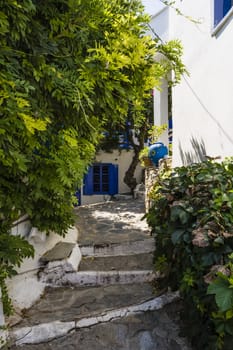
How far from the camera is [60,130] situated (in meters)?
2.87

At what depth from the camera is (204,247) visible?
6.97 feet

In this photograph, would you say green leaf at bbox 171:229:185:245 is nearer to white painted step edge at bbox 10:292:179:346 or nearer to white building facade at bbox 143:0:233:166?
white painted step edge at bbox 10:292:179:346

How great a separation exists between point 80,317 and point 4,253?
1.21 m

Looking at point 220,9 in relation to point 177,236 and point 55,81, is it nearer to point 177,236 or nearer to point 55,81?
point 55,81

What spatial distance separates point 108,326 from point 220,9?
16.2ft

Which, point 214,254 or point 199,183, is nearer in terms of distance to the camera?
point 214,254

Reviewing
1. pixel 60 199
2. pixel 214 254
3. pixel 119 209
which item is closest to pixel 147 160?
pixel 119 209

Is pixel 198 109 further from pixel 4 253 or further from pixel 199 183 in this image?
pixel 4 253

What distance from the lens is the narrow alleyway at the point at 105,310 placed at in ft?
9.12

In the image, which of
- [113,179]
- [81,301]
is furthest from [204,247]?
[113,179]

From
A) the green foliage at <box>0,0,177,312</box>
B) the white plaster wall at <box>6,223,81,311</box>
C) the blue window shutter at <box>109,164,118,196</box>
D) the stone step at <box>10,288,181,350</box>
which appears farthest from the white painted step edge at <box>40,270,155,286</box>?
the blue window shutter at <box>109,164,118,196</box>

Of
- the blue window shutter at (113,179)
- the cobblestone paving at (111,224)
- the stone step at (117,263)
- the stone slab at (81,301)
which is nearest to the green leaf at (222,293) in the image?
the stone slab at (81,301)

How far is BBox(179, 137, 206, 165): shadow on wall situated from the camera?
4895 millimetres

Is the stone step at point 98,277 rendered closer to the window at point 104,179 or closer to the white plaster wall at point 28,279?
the white plaster wall at point 28,279
